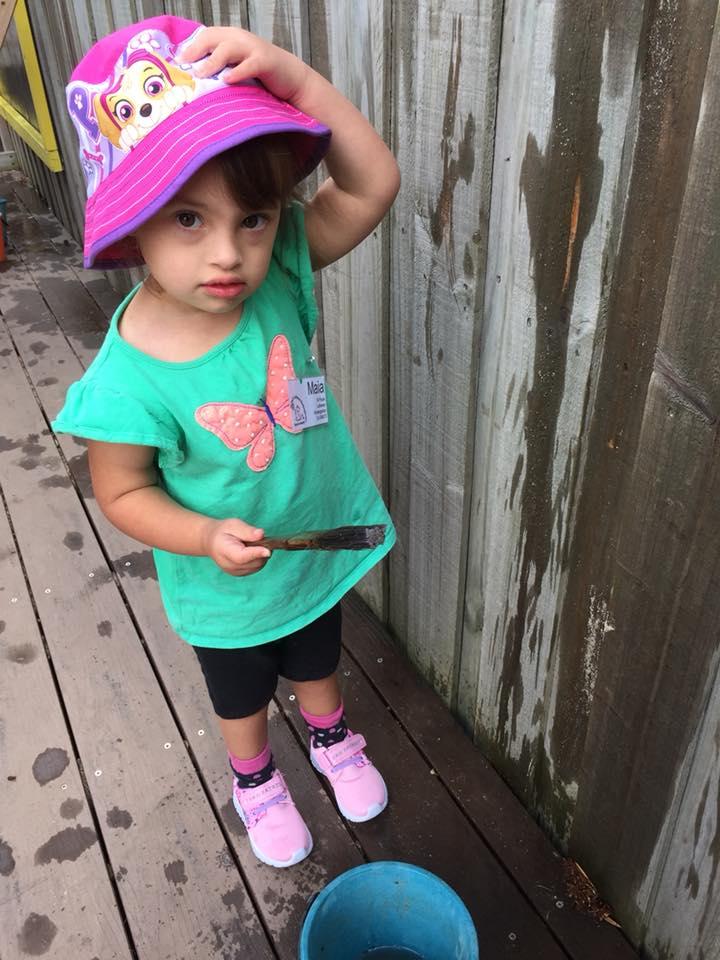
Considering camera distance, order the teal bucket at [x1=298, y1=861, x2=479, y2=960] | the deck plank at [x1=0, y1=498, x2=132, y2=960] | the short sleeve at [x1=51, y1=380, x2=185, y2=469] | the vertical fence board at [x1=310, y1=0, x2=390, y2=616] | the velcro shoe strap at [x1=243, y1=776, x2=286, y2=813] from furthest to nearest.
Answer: the velcro shoe strap at [x1=243, y1=776, x2=286, y2=813] < the deck plank at [x1=0, y1=498, x2=132, y2=960] < the vertical fence board at [x1=310, y1=0, x2=390, y2=616] < the teal bucket at [x1=298, y1=861, x2=479, y2=960] < the short sleeve at [x1=51, y1=380, x2=185, y2=469]

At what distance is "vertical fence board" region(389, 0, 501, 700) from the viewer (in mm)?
1262

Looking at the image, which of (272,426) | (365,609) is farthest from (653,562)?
(365,609)

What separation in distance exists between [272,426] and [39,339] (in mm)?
2966

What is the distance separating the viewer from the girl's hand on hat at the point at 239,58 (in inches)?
42.9

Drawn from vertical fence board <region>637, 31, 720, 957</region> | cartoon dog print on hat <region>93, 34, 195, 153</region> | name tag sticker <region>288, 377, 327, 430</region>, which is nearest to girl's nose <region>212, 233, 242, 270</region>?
cartoon dog print on hat <region>93, 34, 195, 153</region>

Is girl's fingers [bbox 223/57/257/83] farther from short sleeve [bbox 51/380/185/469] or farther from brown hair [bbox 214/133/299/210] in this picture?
short sleeve [bbox 51/380/185/469]

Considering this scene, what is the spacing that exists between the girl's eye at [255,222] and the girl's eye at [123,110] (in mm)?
194

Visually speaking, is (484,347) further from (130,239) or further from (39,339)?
(39,339)

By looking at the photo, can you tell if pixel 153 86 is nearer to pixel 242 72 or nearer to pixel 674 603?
pixel 242 72

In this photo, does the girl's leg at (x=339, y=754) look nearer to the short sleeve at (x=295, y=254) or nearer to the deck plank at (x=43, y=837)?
Answer: the deck plank at (x=43, y=837)

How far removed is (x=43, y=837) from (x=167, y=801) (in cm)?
26

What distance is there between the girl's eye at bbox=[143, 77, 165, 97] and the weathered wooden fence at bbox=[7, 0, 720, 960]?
1.49 ft

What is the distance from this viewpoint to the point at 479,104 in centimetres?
123

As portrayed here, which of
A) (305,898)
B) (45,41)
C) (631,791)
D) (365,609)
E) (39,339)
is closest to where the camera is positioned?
(631,791)
